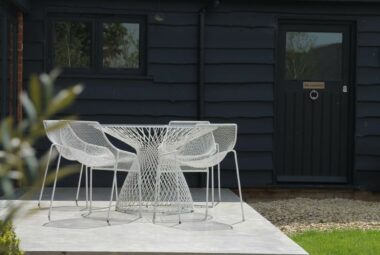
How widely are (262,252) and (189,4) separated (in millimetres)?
4395

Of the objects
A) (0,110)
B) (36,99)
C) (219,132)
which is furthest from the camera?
(0,110)

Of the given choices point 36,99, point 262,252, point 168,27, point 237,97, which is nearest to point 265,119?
point 237,97

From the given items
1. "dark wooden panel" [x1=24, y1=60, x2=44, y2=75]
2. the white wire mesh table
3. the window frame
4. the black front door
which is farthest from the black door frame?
"dark wooden panel" [x1=24, y1=60, x2=44, y2=75]

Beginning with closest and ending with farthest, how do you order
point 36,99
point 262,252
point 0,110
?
point 36,99 < point 262,252 < point 0,110

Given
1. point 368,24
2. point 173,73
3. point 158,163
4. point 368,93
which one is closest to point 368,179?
point 368,93

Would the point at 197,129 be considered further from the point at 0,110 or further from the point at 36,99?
the point at 36,99

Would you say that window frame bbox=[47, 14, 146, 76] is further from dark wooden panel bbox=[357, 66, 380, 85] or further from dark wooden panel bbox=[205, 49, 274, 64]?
dark wooden panel bbox=[357, 66, 380, 85]

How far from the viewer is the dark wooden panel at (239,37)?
24.5 ft

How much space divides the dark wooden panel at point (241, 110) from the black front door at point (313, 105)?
0.18m

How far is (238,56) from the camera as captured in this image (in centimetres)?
748

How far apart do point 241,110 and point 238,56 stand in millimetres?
604

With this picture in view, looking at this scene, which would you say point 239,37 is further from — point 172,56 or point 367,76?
point 367,76

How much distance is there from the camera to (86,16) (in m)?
7.38

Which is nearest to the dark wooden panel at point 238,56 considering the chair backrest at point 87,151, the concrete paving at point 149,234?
the concrete paving at point 149,234
